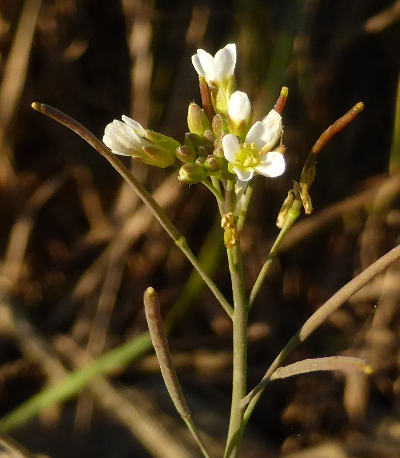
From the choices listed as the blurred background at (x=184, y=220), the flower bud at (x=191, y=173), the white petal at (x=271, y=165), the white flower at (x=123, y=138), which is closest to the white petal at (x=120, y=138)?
the white flower at (x=123, y=138)

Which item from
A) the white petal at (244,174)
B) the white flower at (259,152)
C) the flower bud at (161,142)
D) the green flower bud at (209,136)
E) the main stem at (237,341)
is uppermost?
the flower bud at (161,142)

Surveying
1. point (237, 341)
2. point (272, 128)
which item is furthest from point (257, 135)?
point (237, 341)

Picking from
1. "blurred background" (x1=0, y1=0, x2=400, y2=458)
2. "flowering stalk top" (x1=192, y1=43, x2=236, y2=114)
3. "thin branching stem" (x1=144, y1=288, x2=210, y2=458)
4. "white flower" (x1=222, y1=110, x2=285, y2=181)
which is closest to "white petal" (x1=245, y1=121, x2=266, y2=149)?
"white flower" (x1=222, y1=110, x2=285, y2=181)

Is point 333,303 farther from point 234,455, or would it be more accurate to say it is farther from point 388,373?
point 388,373

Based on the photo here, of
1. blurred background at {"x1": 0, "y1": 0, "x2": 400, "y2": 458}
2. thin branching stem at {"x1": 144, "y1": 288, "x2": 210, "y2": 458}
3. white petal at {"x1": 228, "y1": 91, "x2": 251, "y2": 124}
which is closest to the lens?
thin branching stem at {"x1": 144, "y1": 288, "x2": 210, "y2": 458}

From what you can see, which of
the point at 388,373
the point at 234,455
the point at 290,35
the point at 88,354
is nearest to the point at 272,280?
the point at 388,373

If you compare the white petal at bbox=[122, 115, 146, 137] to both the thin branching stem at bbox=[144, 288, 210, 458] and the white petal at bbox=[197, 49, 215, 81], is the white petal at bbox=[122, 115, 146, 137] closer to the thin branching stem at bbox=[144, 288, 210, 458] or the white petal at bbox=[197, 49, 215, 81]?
the white petal at bbox=[197, 49, 215, 81]

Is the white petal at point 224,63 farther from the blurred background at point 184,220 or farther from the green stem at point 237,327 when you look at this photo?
the blurred background at point 184,220
